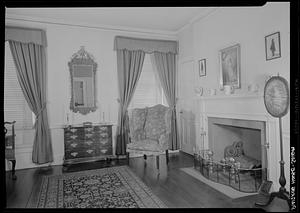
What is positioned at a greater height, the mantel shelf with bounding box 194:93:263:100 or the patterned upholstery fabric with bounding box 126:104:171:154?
the mantel shelf with bounding box 194:93:263:100

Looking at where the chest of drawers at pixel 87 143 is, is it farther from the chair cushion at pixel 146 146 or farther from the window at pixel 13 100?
the window at pixel 13 100

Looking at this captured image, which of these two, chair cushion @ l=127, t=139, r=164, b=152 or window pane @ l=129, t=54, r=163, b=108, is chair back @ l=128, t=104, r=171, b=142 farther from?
window pane @ l=129, t=54, r=163, b=108

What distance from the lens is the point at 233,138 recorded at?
12.4 feet

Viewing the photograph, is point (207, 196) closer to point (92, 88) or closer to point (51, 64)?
point (92, 88)

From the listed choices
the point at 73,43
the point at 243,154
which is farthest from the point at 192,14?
the point at 243,154

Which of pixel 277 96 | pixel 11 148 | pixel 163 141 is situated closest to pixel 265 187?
pixel 277 96

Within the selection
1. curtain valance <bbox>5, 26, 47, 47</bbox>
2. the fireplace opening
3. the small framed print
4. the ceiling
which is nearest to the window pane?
the ceiling

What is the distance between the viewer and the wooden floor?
2399mm

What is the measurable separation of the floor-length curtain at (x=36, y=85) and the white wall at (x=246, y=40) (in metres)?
2.85

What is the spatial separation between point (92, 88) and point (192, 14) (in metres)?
2.37

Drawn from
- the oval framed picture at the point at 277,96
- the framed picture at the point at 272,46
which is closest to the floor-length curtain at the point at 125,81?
the framed picture at the point at 272,46

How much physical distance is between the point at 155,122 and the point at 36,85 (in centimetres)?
224

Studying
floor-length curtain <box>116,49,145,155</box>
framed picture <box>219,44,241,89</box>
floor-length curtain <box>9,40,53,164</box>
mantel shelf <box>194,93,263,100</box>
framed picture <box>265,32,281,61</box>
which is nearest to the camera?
framed picture <box>265,32,281,61</box>

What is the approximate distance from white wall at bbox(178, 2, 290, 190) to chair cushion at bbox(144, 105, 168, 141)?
0.73 metres
